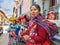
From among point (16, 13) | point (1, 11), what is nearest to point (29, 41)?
point (16, 13)

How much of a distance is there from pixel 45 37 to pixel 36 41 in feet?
0.26

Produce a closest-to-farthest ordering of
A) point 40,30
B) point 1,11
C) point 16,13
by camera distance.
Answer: point 40,30 < point 16,13 < point 1,11

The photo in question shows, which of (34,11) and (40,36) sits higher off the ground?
(34,11)

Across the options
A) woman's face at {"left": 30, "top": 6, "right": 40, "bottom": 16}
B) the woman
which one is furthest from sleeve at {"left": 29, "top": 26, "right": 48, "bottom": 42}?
woman's face at {"left": 30, "top": 6, "right": 40, "bottom": 16}

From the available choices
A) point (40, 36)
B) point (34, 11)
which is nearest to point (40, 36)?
point (40, 36)

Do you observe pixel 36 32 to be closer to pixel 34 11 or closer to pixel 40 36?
pixel 40 36

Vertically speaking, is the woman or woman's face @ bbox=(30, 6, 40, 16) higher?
woman's face @ bbox=(30, 6, 40, 16)

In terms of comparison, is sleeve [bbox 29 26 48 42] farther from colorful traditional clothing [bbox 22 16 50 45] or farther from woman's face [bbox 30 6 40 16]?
woman's face [bbox 30 6 40 16]

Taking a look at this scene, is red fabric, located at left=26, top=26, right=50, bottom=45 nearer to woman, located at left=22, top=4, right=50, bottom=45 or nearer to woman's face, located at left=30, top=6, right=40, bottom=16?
woman, located at left=22, top=4, right=50, bottom=45

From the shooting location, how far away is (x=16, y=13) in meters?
7.99

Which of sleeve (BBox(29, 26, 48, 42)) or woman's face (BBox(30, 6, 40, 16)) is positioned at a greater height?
woman's face (BBox(30, 6, 40, 16))

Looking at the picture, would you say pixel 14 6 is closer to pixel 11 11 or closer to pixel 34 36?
pixel 11 11

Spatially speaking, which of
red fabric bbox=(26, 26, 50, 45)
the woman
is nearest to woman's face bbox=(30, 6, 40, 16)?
the woman

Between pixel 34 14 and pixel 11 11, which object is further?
pixel 11 11
